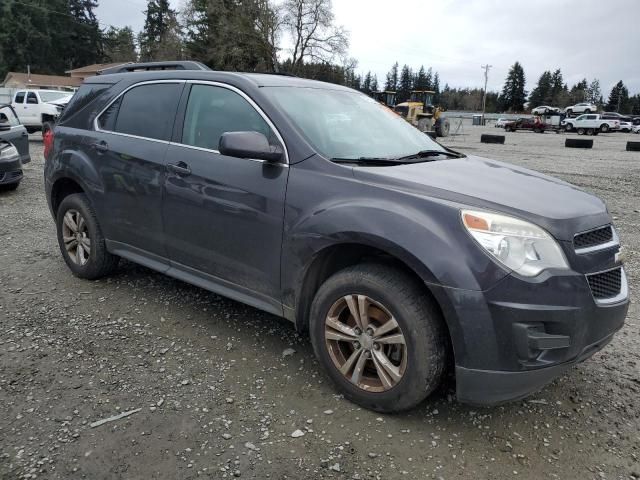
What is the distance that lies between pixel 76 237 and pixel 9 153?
17.6 ft

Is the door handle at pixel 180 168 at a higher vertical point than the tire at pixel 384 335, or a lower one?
higher

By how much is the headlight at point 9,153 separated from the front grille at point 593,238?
910cm

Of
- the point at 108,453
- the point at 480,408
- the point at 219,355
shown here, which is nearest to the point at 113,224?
the point at 219,355

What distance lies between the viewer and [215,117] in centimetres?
349

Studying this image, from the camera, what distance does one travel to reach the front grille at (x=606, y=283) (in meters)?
2.43

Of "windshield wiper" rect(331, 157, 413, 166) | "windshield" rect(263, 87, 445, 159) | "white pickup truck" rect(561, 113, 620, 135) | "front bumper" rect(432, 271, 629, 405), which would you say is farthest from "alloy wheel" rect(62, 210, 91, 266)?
"white pickup truck" rect(561, 113, 620, 135)

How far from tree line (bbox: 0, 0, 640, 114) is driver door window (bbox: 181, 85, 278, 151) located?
33590 millimetres

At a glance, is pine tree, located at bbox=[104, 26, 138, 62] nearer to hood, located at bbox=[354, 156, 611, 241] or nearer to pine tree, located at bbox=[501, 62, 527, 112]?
pine tree, located at bbox=[501, 62, 527, 112]

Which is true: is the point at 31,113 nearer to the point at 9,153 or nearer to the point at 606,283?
the point at 9,153

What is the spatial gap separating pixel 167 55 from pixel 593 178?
59.0 meters

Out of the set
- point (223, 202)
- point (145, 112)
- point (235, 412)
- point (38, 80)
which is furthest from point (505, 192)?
point (38, 80)

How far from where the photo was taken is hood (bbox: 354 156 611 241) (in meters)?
2.45

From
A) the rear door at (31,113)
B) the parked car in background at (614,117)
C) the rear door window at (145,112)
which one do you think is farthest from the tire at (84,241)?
the parked car in background at (614,117)

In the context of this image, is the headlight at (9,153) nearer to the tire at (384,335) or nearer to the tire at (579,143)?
the tire at (384,335)
